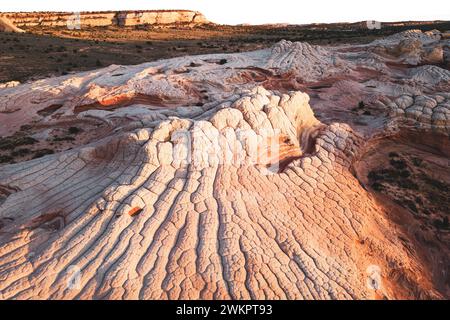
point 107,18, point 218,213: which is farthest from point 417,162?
point 107,18

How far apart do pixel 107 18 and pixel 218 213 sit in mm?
76198

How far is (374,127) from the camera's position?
11.2 metres

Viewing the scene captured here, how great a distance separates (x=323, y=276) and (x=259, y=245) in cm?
93

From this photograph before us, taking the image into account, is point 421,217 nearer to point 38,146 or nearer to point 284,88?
point 284,88

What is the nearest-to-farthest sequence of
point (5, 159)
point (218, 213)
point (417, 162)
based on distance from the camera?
point (218, 213), point (417, 162), point (5, 159)

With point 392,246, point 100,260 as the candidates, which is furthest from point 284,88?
point 100,260

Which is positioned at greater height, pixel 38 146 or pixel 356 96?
pixel 356 96

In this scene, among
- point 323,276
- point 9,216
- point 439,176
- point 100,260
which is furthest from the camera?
point 439,176

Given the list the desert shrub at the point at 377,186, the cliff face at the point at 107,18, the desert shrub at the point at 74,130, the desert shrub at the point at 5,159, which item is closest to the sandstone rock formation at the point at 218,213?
the desert shrub at the point at 377,186

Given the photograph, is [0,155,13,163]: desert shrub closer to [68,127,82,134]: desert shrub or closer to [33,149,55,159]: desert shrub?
[33,149,55,159]: desert shrub

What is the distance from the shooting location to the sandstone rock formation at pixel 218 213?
5.25 m

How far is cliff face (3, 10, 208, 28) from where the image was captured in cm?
6688

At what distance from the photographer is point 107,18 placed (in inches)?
2963

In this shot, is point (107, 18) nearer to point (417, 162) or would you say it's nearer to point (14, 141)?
point (14, 141)
